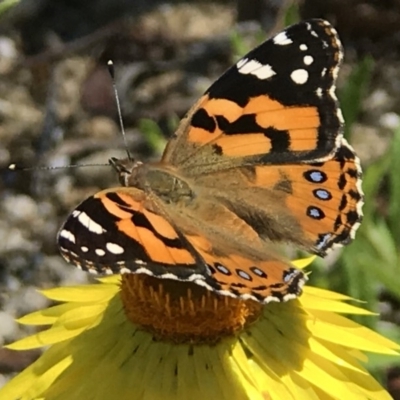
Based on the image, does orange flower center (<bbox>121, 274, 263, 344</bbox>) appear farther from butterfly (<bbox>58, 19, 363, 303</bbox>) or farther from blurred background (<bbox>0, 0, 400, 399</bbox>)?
blurred background (<bbox>0, 0, 400, 399</bbox>)

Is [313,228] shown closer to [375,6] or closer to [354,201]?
[354,201]

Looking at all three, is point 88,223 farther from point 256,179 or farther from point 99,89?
point 99,89

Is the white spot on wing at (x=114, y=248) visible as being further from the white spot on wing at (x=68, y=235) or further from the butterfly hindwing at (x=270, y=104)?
the butterfly hindwing at (x=270, y=104)

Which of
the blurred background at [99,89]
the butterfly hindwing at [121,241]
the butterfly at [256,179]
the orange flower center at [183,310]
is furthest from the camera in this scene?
the blurred background at [99,89]

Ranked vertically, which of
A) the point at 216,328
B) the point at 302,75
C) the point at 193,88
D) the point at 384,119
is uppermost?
the point at 302,75

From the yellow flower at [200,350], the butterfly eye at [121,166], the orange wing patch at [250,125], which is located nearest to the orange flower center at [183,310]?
the yellow flower at [200,350]

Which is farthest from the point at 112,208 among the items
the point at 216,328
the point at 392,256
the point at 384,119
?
the point at 384,119

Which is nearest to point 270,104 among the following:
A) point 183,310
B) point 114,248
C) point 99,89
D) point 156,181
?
point 156,181
